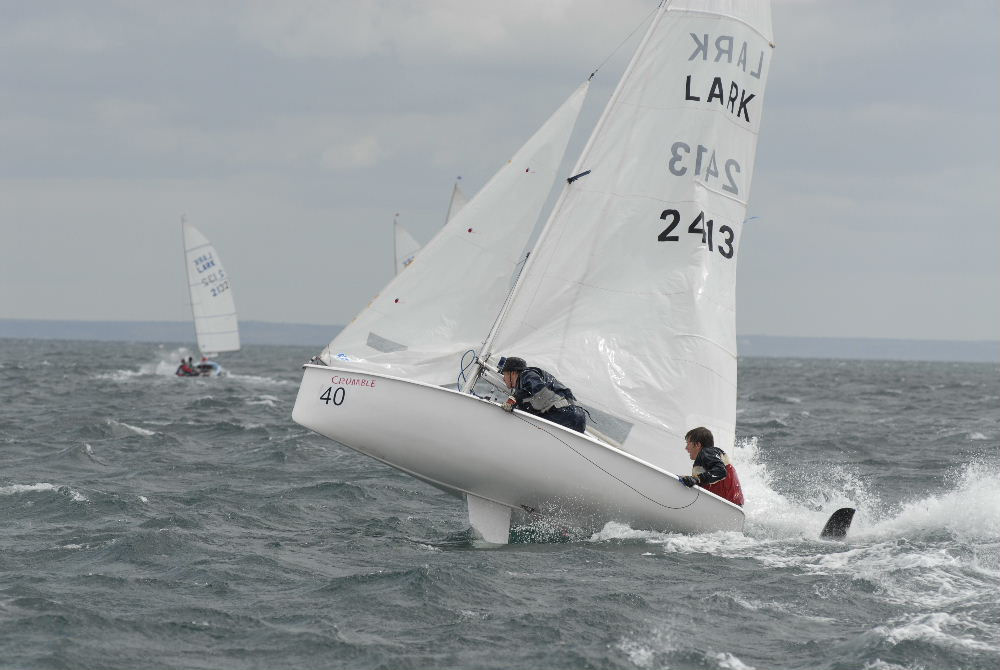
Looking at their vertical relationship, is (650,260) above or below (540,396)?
above

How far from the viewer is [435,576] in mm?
9555

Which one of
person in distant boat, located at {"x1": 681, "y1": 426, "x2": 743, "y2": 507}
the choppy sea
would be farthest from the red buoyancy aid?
the choppy sea

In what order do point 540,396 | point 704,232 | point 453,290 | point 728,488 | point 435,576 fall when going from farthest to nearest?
point 704,232, point 453,290, point 728,488, point 540,396, point 435,576

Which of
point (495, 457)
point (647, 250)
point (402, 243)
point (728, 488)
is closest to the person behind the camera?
point (495, 457)

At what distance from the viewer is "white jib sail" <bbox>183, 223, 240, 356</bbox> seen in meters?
44.6

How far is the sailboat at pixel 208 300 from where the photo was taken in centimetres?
4459

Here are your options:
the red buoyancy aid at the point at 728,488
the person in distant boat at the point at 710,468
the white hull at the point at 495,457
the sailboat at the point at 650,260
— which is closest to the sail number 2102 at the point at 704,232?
the sailboat at the point at 650,260

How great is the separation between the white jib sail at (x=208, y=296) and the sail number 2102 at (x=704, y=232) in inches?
1358

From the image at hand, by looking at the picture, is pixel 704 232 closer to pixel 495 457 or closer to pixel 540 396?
pixel 540 396

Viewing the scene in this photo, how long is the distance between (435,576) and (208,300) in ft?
125

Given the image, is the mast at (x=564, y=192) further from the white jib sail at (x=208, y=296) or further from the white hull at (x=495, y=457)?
the white jib sail at (x=208, y=296)

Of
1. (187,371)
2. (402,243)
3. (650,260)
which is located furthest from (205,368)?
(650,260)

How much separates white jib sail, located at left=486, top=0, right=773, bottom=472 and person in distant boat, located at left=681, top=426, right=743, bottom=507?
713 millimetres

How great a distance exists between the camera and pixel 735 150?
12.6m
